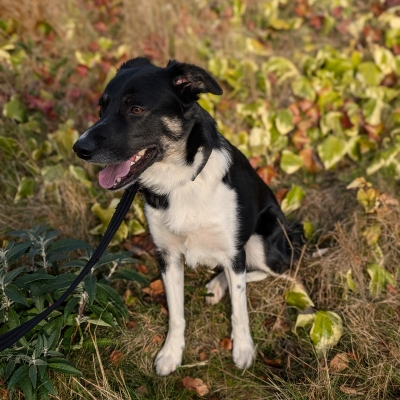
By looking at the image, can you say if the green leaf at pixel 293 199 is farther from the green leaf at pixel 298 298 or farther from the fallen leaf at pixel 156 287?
the fallen leaf at pixel 156 287

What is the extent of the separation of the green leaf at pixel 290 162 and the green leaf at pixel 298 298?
4.35ft

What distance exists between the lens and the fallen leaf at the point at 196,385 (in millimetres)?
2627

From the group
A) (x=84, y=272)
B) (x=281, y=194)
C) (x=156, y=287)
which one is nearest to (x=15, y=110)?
(x=156, y=287)

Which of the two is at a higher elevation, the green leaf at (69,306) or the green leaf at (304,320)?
the green leaf at (69,306)

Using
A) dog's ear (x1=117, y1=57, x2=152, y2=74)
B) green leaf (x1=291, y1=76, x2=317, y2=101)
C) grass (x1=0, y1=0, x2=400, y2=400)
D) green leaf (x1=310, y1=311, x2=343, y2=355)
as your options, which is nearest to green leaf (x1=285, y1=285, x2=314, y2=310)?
grass (x1=0, y1=0, x2=400, y2=400)

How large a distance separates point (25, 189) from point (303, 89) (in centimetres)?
268

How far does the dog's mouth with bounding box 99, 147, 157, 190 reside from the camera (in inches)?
87.4

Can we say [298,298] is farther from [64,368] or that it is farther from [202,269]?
[64,368]

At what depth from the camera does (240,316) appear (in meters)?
2.77

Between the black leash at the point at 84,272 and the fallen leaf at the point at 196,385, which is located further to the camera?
the fallen leaf at the point at 196,385

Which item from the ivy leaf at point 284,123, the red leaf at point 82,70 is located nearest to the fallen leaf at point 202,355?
the ivy leaf at point 284,123

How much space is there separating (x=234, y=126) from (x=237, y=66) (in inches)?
31.8

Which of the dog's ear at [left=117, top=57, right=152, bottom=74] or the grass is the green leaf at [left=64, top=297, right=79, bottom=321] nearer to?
the grass

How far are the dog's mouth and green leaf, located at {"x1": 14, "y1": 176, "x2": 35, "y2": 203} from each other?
1795 millimetres
